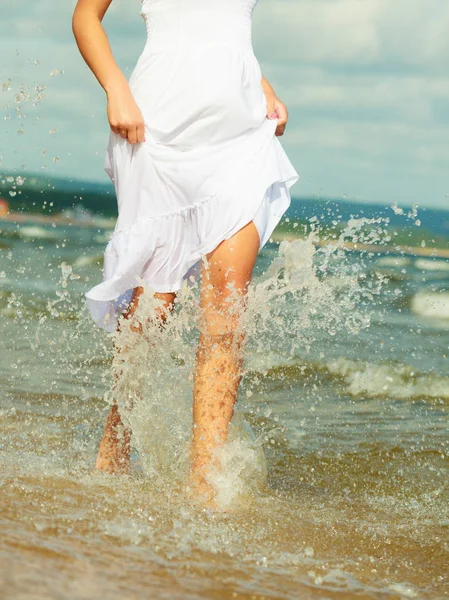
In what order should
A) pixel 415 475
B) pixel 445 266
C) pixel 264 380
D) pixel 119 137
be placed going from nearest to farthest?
pixel 119 137, pixel 415 475, pixel 264 380, pixel 445 266

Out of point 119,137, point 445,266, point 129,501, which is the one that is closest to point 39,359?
point 119,137

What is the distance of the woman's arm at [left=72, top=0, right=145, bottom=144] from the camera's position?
9.49 ft

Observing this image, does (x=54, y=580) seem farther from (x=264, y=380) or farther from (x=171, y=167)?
(x=264, y=380)

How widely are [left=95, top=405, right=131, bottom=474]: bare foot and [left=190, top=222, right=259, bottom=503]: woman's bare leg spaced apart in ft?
1.44

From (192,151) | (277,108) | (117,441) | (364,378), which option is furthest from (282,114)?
(364,378)

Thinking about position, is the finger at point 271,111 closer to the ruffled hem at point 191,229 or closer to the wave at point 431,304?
the ruffled hem at point 191,229

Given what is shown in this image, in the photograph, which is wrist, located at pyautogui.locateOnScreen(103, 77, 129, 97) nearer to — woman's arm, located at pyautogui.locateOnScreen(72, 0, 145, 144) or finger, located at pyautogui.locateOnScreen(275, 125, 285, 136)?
woman's arm, located at pyautogui.locateOnScreen(72, 0, 145, 144)

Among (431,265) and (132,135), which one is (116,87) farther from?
(431,265)

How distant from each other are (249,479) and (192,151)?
1.10 meters

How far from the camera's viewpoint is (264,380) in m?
5.97

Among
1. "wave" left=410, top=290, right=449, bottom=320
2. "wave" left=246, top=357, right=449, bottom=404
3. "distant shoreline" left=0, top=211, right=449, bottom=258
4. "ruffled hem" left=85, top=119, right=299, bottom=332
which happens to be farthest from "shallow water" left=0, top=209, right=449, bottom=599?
"distant shoreline" left=0, top=211, right=449, bottom=258

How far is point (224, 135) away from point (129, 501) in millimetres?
1130

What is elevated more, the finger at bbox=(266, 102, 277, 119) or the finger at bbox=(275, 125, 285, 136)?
the finger at bbox=(266, 102, 277, 119)

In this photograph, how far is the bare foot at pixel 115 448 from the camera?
3.17m
